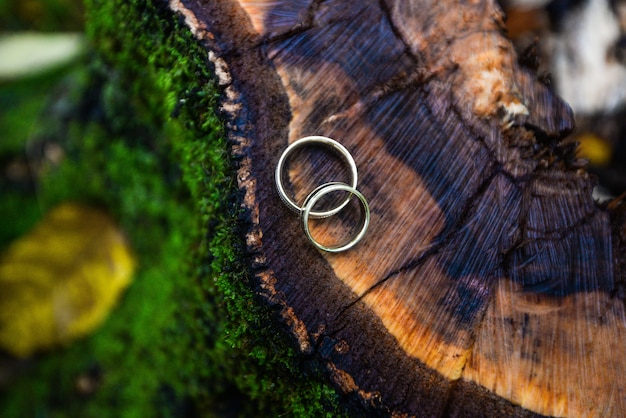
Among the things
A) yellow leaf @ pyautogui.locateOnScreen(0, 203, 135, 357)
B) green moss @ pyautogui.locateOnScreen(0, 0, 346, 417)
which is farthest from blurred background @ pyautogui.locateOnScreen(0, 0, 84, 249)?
yellow leaf @ pyautogui.locateOnScreen(0, 203, 135, 357)

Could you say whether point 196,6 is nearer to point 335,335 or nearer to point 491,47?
point 491,47

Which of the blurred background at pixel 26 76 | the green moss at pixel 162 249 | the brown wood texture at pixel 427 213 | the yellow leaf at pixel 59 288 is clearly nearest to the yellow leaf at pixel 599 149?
the brown wood texture at pixel 427 213

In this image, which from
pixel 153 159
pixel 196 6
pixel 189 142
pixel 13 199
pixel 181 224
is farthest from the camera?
pixel 13 199

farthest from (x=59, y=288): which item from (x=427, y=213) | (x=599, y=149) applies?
(x=599, y=149)

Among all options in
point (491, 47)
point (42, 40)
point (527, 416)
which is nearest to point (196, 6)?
point (491, 47)

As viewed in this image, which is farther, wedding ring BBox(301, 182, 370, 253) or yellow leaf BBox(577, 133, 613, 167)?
yellow leaf BBox(577, 133, 613, 167)

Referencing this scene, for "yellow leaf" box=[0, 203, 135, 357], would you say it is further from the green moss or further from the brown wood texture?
the brown wood texture
